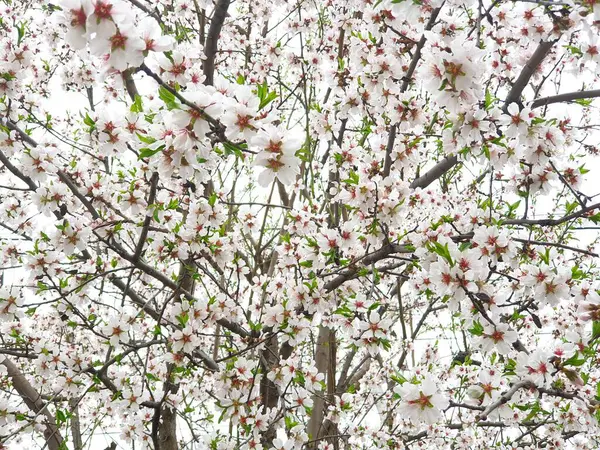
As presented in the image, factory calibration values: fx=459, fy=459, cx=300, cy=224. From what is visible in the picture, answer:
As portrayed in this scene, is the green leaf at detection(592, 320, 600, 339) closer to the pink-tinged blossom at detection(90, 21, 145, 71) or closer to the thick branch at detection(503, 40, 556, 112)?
the thick branch at detection(503, 40, 556, 112)

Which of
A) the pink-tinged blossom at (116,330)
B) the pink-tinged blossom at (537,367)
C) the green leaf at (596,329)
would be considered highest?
the pink-tinged blossom at (116,330)

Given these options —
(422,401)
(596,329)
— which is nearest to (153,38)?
(422,401)

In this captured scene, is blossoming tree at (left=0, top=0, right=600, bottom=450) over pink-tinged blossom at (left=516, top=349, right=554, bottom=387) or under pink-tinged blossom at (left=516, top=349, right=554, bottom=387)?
over

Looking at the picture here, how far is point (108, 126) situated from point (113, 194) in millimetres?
938

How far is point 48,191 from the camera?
2.43 metres

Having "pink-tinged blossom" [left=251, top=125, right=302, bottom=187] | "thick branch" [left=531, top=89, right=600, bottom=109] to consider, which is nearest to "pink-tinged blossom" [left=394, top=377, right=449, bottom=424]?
"pink-tinged blossom" [left=251, top=125, right=302, bottom=187]

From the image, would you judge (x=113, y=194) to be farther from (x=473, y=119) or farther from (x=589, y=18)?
(x=589, y=18)

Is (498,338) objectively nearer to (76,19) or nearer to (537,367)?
(537,367)

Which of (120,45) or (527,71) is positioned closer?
(120,45)

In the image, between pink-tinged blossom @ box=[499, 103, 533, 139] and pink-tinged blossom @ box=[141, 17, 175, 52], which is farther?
pink-tinged blossom @ box=[499, 103, 533, 139]

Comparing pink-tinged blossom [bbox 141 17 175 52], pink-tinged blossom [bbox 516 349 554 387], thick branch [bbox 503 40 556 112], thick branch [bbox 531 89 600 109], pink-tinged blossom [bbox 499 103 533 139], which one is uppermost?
thick branch [bbox 531 89 600 109]

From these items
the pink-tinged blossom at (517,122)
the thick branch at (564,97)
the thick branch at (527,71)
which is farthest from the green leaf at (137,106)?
the thick branch at (564,97)

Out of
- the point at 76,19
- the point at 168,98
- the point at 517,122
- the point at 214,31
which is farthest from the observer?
the point at 214,31

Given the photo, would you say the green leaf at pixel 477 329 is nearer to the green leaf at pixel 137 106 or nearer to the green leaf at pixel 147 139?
the green leaf at pixel 147 139
